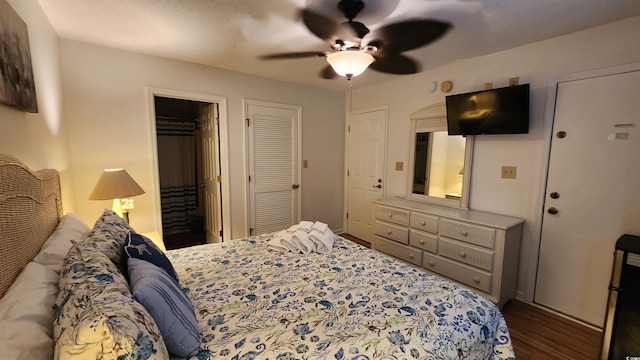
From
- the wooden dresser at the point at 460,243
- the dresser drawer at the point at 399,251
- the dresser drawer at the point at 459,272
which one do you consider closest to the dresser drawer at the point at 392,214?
the wooden dresser at the point at 460,243

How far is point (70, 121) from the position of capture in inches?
96.3

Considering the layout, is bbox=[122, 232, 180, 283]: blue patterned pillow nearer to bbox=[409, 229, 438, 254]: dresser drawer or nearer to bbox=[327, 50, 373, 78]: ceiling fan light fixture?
bbox=[327, 50, 373, 78]: ceiling fan light fixture

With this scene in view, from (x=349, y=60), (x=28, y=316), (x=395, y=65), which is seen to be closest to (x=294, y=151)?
(x=395, y=65)

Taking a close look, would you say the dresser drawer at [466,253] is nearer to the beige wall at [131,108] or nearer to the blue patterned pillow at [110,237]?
the beige wall at [131,108]

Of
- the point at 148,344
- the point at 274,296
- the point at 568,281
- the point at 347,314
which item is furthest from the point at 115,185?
the point at 568,281

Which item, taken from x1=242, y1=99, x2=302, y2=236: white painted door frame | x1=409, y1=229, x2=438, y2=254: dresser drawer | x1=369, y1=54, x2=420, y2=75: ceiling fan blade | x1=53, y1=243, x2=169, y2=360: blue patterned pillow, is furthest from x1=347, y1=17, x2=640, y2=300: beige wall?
x1=53, y1=243, x2=169, y2=360: blue patterned pillow

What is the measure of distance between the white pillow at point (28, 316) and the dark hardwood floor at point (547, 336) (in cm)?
258

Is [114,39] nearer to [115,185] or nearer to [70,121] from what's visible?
[70,121]

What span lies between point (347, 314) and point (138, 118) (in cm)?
281

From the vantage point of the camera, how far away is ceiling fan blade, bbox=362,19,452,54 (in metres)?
1.96

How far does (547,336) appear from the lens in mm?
2080

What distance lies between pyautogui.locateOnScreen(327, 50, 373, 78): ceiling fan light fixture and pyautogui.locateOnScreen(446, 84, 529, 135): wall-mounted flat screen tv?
4.47ft

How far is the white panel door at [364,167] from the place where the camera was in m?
3.85

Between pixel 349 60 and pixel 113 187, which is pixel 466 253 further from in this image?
pixel 113 187
